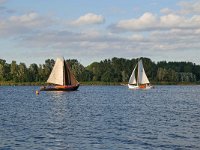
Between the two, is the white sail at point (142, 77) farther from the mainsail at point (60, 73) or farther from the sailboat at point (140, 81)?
the mainsail at point (60, 73)

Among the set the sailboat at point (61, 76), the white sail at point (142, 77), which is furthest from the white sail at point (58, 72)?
the white sail at point (142, 77)

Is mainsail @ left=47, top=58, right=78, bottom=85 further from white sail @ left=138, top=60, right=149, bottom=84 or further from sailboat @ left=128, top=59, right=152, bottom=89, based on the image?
sailboat @ left=128, top=59, right=152, bottom=89

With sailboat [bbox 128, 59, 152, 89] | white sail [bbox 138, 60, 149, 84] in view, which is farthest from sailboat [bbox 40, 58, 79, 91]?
sailboat [bbox 128, 59, 152, 89]

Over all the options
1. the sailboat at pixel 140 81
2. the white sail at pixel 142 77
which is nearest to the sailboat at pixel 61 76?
the white sail at pixel 142 77

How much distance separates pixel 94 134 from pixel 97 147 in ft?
21.1

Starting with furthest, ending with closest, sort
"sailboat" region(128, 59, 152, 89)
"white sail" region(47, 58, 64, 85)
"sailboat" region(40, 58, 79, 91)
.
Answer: "sailboat" region(128, 59, 152, 89)
"sailboat" region(40, 58, 79, 91)
"white sail" region(47, 58, 64, 85)

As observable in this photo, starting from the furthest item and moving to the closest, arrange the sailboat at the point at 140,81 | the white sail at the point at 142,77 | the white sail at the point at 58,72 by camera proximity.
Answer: the sailboat at the point at 140,81 → the white sail at the point at 142,77 → the white sail at the point at 58,72

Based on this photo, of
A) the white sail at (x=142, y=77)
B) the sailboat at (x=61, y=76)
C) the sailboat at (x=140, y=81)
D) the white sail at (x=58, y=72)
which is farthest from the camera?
the sailboat at (x=140, y=81)

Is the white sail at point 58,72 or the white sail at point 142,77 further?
the white sail at point 142,77

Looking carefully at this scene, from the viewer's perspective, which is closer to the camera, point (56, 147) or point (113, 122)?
point (56, 147)

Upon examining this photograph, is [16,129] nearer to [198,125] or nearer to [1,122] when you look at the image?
[1,122]

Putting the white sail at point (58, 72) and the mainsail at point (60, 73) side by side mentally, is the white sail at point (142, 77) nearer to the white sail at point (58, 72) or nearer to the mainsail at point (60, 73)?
the mainsail at point (60, 73)

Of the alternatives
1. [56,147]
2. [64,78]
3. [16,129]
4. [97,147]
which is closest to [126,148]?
[97,147]

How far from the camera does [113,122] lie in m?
49.2
